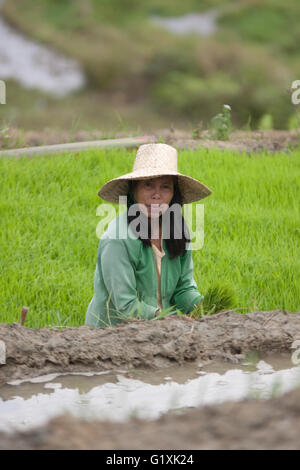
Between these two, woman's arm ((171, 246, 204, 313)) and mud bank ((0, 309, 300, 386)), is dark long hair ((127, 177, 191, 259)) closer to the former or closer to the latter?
woman's arm ((171, 246, 204, 313))

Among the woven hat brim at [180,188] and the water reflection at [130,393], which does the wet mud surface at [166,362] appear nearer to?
the water reflection at [130,393]

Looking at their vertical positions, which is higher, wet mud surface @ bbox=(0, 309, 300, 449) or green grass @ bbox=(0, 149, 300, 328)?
green grass @ bbox=(0, 149, 300, 328)

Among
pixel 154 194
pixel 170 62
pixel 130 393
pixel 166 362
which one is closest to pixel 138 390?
pixel 130 393

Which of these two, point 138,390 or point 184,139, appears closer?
point 138,390

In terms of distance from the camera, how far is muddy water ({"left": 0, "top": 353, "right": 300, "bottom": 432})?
2.15 metres

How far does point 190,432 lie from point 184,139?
4.97 meters

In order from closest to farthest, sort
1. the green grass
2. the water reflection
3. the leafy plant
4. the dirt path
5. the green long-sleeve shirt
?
the water reflection, the green long-sleeve shirt, the green grass, the dirt path, the leafy plant

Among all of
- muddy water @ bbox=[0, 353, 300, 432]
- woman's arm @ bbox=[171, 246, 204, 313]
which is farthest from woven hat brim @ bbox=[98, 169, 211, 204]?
muddy water @ bbox=[0, 353, 300, 432]

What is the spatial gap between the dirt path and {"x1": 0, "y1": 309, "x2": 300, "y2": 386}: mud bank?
356 cm

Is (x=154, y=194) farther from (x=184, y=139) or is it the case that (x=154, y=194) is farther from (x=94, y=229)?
(x=184, y=139)

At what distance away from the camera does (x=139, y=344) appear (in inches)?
104

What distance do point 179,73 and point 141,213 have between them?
13.2 metres

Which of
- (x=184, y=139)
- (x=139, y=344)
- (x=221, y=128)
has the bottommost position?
(x=139, y=344)

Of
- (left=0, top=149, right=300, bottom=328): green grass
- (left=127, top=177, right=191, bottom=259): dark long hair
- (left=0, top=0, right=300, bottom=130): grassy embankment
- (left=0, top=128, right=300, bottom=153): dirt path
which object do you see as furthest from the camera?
(left=0, top=0, right=300, bottom=130): grassy embankment
